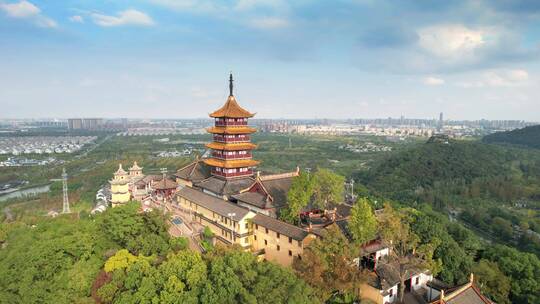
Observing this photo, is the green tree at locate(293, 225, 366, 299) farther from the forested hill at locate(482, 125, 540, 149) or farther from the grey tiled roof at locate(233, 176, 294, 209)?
the forested hill at locate(482, 125, 540, 149)

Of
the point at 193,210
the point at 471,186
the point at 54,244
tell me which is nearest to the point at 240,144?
the point at 193,210

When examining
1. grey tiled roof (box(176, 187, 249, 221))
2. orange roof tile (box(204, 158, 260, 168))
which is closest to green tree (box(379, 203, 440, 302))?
grey tiled roof (box(176, 187, 249, 221))

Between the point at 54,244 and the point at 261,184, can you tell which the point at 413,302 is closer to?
the point at 261,184

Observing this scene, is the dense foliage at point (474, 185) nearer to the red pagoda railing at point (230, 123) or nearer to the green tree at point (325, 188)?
the red pagoda railing at point (230, 123)

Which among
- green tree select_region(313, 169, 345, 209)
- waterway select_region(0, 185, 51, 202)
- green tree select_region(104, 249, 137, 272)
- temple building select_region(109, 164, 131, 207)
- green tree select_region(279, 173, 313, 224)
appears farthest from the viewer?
waterway select_region(0, 185, 51, 202)

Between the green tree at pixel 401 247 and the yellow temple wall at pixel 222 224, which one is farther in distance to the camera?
the yellow temple wall at pixel 222 224

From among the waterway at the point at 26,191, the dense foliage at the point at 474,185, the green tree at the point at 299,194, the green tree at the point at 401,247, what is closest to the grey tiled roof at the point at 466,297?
the green tree at the point at 401,247
